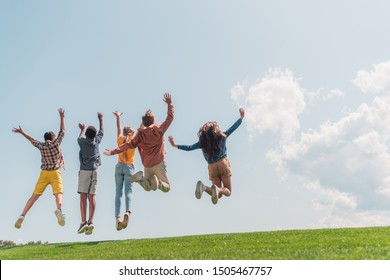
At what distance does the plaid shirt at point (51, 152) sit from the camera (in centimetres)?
1656

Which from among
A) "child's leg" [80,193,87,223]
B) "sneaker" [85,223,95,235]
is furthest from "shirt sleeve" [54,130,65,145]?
"sneaker" [85,223,95,235]

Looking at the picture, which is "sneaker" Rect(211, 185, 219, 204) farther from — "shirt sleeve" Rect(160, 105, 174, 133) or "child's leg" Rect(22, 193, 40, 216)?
"child's leg" Rect(22, 193, 40, 216)

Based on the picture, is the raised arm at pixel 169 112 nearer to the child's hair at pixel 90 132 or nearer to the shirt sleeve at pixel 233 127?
the shirt sleeve at pixel 233 127

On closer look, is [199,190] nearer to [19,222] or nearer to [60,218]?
[60,218]

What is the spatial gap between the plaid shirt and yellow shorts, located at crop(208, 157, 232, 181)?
5.07m

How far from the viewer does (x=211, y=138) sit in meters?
14.7

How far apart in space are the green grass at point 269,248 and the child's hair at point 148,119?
3680 millimetres

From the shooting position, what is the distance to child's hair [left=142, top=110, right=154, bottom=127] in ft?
49.7

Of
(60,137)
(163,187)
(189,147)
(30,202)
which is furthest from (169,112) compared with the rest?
(30,202)

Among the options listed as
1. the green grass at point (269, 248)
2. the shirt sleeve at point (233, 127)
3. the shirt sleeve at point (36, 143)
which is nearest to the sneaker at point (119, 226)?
the green grass at point (269, 248)

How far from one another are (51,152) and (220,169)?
5588 millimetres

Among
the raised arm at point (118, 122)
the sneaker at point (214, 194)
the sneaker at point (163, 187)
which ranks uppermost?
the raised arm at point (118, 122)
